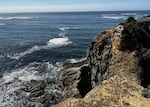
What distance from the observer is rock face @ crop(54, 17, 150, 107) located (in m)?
12.9

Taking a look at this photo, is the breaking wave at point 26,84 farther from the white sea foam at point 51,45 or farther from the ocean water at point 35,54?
the white sea foam at point 51,45

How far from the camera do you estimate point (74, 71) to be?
2512 cm

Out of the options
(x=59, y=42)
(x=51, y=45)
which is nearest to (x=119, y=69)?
(x=51, y=45)

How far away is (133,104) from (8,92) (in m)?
15.7

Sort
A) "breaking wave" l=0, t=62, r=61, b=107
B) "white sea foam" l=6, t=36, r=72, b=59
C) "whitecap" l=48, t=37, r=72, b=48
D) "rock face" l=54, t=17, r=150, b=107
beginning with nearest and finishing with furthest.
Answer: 1. "rock face" l=54, t=17, r=150, b=107
2. "breaking wave" l=0, t=62, r=61, b=107
3. "white sea foam" l=6, t=36, r=72, b=59
4. "whitecap" l=48, t=37, r=72, b=48

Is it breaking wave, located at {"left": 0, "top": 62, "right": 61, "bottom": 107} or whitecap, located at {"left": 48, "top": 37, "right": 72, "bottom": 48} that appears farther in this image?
whitecap, located at {"left": 48, "top": 37, "right": 72, "bottom": 48}

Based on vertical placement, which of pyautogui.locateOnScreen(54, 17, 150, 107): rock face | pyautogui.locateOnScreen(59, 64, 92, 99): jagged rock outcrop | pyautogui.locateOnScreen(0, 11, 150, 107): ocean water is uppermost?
pyautogui.locateOnScreen(54, 17, 150, 107): rock face

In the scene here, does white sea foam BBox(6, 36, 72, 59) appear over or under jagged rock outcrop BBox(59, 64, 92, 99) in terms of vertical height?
under

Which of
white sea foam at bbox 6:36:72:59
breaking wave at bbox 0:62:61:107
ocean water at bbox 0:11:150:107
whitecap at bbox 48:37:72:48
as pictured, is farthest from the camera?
whitecap at bbox 48:37:72:48

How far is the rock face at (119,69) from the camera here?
12859 millimetres

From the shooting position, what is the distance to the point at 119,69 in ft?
54.7

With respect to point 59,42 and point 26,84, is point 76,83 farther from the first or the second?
point 59,42

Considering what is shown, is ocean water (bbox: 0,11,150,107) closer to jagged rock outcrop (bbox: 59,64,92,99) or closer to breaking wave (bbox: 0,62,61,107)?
breaking wave (bbox: 0,62,61,107)

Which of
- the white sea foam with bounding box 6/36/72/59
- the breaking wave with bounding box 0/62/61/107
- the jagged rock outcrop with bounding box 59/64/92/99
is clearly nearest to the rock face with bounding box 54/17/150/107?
the jagged rock outcrop with bounding box 59/64/92/99
